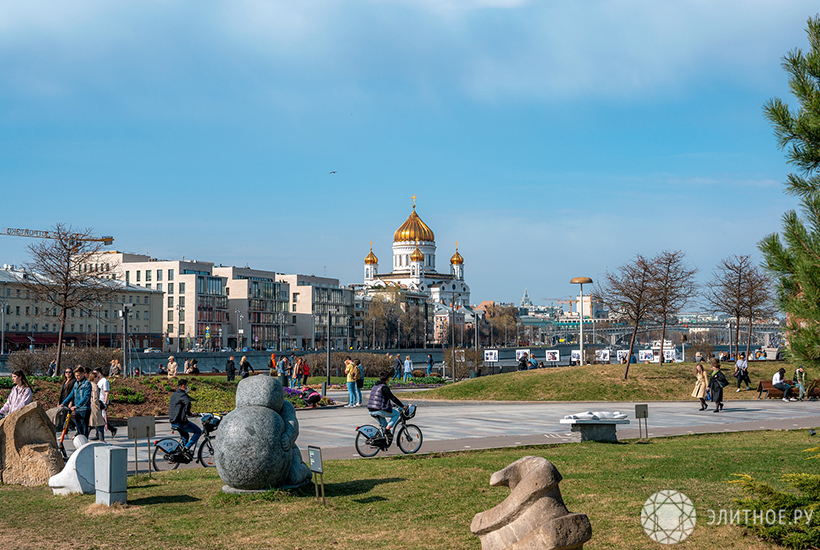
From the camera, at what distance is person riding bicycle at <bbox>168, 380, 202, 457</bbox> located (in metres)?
14.6

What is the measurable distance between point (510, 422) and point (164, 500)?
525 inches

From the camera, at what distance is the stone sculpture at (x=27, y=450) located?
42.7 feet

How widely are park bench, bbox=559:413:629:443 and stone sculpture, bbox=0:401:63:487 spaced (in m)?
10.1

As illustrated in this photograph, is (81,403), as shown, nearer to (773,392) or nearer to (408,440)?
(408,440)

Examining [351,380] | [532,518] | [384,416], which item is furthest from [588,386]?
[532,518]

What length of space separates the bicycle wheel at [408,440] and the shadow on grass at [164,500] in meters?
5.52

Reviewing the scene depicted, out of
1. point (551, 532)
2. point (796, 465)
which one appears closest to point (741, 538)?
point (551, 532)

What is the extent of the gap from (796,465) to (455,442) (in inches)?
274

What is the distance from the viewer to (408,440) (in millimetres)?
16156

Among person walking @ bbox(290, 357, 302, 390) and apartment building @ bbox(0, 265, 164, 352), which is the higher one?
apartment building @ bbox(0, 265, 164, 352)

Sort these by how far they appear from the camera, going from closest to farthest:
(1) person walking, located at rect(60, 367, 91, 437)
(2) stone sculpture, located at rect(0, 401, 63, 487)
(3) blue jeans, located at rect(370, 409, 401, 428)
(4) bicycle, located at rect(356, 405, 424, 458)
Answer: (2) stone sculpture, located at rect(0, 401, 63, 487) < (4) bicycle, located at rect(356, 405, 424, 458) < (3) blue jeans, located at rect(370, 409, 401, 428) < (1) person walking, located at rect(60, 367, 91, 437)

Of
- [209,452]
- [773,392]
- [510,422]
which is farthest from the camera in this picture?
[773,392]

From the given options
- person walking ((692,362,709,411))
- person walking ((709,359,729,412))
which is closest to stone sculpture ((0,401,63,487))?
person walking ((709,359,729,412))
